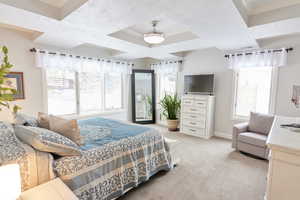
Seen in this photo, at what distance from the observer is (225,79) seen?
13.5 feet

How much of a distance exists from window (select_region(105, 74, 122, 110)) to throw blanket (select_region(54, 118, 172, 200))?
8.38 ft

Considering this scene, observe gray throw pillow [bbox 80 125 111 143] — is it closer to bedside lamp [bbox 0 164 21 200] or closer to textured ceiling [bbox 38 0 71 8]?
→ bedside lamp [bbox 0 164 21 200]

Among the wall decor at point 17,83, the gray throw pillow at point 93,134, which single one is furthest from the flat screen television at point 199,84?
the wall decor at point 17,83

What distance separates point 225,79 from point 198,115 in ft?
3.86

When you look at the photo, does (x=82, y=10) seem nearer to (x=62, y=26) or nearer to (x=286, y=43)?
(x=62, y=26)

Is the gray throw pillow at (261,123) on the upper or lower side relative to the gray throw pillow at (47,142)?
lower

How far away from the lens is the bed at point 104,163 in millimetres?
1322

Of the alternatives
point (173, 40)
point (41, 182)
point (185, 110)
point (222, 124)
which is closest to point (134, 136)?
point (41, 182)

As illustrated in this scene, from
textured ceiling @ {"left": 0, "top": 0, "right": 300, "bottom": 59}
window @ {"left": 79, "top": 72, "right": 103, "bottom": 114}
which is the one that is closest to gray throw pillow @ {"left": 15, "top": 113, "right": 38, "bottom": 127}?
textured ceiling @ {"left": 0, "top": 0, "right": 300, "bottom": 59}

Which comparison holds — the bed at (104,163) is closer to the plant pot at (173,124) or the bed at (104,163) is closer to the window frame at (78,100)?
the window frame at (78,100)

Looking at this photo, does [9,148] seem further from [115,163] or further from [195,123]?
[195,123]

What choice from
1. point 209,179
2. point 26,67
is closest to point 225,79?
point 209,179

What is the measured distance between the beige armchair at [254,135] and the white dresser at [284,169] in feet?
5.96

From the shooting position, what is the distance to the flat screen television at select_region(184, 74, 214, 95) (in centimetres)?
413
